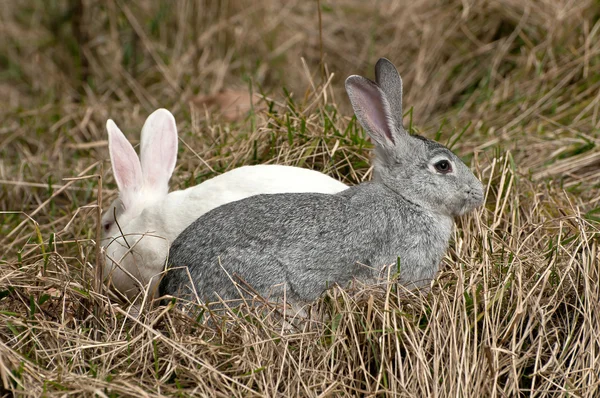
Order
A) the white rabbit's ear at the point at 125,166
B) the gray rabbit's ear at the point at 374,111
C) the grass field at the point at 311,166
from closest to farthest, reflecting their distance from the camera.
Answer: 1. the grass field at the point at 311,166
2. the gray rabbit's ear at the point at 374,111
3. the white rabbit's ear at the point at 125,166

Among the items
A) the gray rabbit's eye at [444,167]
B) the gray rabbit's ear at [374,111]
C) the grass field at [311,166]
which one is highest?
the gray rabbit's ear at [374,111]

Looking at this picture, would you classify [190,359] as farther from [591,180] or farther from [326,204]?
[591,180]

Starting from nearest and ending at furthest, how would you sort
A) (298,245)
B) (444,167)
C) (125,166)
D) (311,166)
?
(298,245) → (444,167) → (125,166) → (311,166)

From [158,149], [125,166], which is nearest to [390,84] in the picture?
[158,149]

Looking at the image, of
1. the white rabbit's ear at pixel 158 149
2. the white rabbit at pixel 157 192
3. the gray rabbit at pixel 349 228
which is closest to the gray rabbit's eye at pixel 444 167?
the gray rabbit at pixel 349 228

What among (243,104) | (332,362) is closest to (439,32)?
(243,104)

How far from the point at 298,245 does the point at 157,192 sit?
3.90 ft

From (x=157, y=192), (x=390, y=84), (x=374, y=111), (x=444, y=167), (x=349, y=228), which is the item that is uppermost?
(x=390, y=84)

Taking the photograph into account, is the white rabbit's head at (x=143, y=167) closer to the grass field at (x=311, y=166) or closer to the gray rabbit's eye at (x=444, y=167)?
the grass field at (x=311, y=166)

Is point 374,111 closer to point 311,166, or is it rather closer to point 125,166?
point 311,166

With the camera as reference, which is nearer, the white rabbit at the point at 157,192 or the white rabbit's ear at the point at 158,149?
the white rabbit at the point at 157,192

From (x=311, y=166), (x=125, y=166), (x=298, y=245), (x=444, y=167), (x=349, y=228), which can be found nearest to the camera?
(x=298, y=245)

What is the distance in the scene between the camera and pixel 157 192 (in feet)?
14.9

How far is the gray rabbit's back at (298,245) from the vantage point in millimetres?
3662
